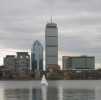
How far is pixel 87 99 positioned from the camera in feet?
279

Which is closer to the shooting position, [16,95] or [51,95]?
[51,95]

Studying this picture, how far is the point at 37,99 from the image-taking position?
84.3 meters

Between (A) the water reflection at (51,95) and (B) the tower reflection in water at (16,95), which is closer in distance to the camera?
(A) the water reflection at (51,95)

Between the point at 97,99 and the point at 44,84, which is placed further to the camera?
the point at 44,84

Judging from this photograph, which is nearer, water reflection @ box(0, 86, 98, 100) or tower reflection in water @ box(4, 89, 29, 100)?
water reflection @ box(0, 86, 98, 100)

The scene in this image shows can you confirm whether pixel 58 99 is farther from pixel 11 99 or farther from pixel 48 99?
pixel 11 99

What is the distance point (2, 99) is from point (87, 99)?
17.5 meters

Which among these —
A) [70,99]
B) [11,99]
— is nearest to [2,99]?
[11,99]

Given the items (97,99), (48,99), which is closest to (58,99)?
(48,99)

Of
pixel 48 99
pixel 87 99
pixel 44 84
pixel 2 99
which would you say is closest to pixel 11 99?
pixel 2 99

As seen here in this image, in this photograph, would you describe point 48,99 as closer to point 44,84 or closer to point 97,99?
point 97,99

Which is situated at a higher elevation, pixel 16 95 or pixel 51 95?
pixel 51 95

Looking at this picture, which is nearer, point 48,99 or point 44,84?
point 48,99

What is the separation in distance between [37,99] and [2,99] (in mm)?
7844
